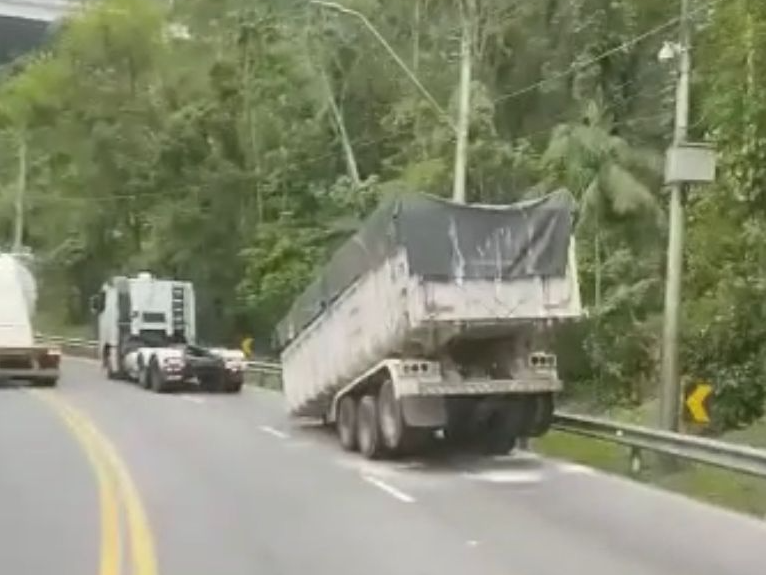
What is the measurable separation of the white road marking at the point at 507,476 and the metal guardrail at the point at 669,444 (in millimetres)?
1173

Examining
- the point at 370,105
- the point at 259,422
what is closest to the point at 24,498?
the point at 259,422

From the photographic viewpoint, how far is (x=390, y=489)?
15.9 metres

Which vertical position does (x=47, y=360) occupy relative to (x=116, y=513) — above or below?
above

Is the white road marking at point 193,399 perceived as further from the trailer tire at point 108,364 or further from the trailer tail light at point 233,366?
the trailer tire at point 108,364

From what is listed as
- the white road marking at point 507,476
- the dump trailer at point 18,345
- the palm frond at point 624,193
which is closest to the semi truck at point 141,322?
the dump trailer at point 18,345

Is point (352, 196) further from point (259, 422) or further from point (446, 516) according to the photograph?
point (446, 516)

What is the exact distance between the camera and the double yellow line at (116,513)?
11.0 metres

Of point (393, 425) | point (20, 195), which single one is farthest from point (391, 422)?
point (20, 195)

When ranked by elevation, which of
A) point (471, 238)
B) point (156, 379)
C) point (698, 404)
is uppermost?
point (471, 238)

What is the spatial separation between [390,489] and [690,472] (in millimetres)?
3774

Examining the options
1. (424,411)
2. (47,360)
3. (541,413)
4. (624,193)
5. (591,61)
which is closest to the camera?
(424,411)

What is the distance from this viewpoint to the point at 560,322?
18469mm

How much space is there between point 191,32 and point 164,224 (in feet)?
25.3

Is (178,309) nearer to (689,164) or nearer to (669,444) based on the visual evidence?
(689,164)
